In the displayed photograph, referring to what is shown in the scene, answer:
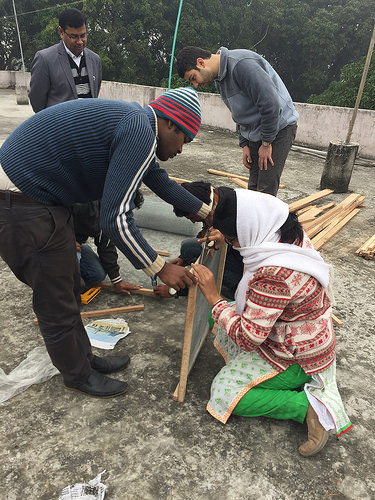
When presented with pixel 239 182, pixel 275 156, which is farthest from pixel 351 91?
pixel 275 156

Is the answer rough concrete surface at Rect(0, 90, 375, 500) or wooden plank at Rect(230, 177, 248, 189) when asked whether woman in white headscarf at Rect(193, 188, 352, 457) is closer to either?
rough concrete surface at Rect(0, 90, 375, 500)

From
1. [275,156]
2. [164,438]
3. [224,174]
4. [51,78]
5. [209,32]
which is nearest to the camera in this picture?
[164,438]

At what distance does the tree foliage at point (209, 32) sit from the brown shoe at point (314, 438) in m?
23.3

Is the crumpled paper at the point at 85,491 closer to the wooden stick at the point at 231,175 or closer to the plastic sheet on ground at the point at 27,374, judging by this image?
the plastic sheet on ground at the point at 27,374

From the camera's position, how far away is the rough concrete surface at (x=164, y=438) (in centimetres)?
200

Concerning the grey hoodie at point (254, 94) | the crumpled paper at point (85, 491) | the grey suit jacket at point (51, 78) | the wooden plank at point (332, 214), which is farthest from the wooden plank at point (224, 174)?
the crumpled paper at point (85, 491)

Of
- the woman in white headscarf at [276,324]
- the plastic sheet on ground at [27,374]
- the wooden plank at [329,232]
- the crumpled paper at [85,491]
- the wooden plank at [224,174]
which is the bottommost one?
the plastic sheet on ground at [27,374]

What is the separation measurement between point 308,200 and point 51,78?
4172mm

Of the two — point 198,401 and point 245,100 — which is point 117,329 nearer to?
point 198,401

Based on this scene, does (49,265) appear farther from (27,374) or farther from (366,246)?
(366,246)

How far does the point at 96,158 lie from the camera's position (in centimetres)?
193

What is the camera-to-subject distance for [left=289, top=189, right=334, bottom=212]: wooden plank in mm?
5945

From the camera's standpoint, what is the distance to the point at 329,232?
5.21 meters

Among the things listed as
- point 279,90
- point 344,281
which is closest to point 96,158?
point 279,90
